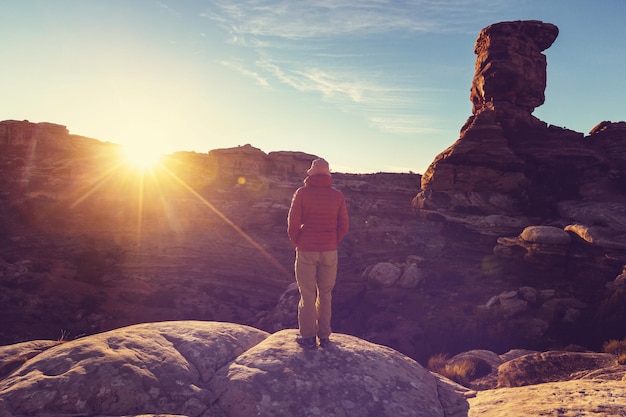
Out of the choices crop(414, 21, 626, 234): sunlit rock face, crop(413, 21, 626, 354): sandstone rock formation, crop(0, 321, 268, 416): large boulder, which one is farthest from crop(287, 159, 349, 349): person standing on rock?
crop(414, 21, 626, 234): sunlit rock face

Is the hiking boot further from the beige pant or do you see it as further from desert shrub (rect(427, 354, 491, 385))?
desert shrub (rect(427, 354, 491, 385))

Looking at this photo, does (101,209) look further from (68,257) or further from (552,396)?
(552,396)

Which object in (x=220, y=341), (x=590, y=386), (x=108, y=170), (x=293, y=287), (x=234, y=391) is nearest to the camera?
(x=234, y=391)

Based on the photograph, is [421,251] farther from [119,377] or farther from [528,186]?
[119,377]

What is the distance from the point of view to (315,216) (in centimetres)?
537

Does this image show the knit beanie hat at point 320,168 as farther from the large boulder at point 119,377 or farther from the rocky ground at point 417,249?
the rocky ground at point 417,249

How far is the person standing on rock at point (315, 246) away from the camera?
5352 mm

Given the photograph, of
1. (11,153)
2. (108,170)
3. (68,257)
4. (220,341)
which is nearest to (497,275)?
(220,341)

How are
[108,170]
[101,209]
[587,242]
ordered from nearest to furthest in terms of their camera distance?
[587,242] < [101,209] < [108,170]

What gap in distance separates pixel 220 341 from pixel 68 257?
57.6 ft

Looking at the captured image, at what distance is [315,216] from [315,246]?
1.51 ft

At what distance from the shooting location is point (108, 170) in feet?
109

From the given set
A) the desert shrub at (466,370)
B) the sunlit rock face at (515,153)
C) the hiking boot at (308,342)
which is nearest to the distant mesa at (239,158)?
the sunlit rock face at (515,153)

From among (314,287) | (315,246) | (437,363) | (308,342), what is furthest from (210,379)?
(437,363)
